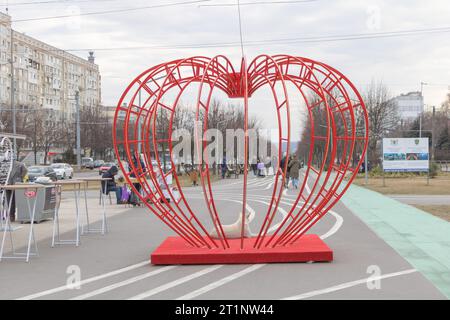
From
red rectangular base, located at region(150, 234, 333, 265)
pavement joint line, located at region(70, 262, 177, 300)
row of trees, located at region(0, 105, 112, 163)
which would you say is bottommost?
pavement joint line, located at region(70, 262, 177, 300)

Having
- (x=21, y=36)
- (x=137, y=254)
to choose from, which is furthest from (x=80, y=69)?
(x=137, y=254)

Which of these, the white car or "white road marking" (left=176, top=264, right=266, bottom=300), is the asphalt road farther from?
the white car

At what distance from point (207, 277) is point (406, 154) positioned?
26003 millimetres

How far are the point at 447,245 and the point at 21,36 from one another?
266 ft

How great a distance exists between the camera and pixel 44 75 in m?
91.5

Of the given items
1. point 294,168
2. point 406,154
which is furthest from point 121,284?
point 406,154

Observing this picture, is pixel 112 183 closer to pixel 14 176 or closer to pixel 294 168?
pixel 14 176

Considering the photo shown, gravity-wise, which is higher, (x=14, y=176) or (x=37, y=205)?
(x=14, y=176)

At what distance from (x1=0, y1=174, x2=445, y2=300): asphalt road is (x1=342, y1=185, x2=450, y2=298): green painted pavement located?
22 cm

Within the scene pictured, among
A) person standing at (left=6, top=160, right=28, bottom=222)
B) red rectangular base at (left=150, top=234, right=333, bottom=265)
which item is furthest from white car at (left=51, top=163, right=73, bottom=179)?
red rectangular base at (left=150, top=234, right=333, bottom=265)

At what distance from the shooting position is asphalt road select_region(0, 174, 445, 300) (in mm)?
7062

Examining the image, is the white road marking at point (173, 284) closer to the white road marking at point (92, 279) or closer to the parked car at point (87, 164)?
the white road marking at point (92, 279)

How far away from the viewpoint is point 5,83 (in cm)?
8138
